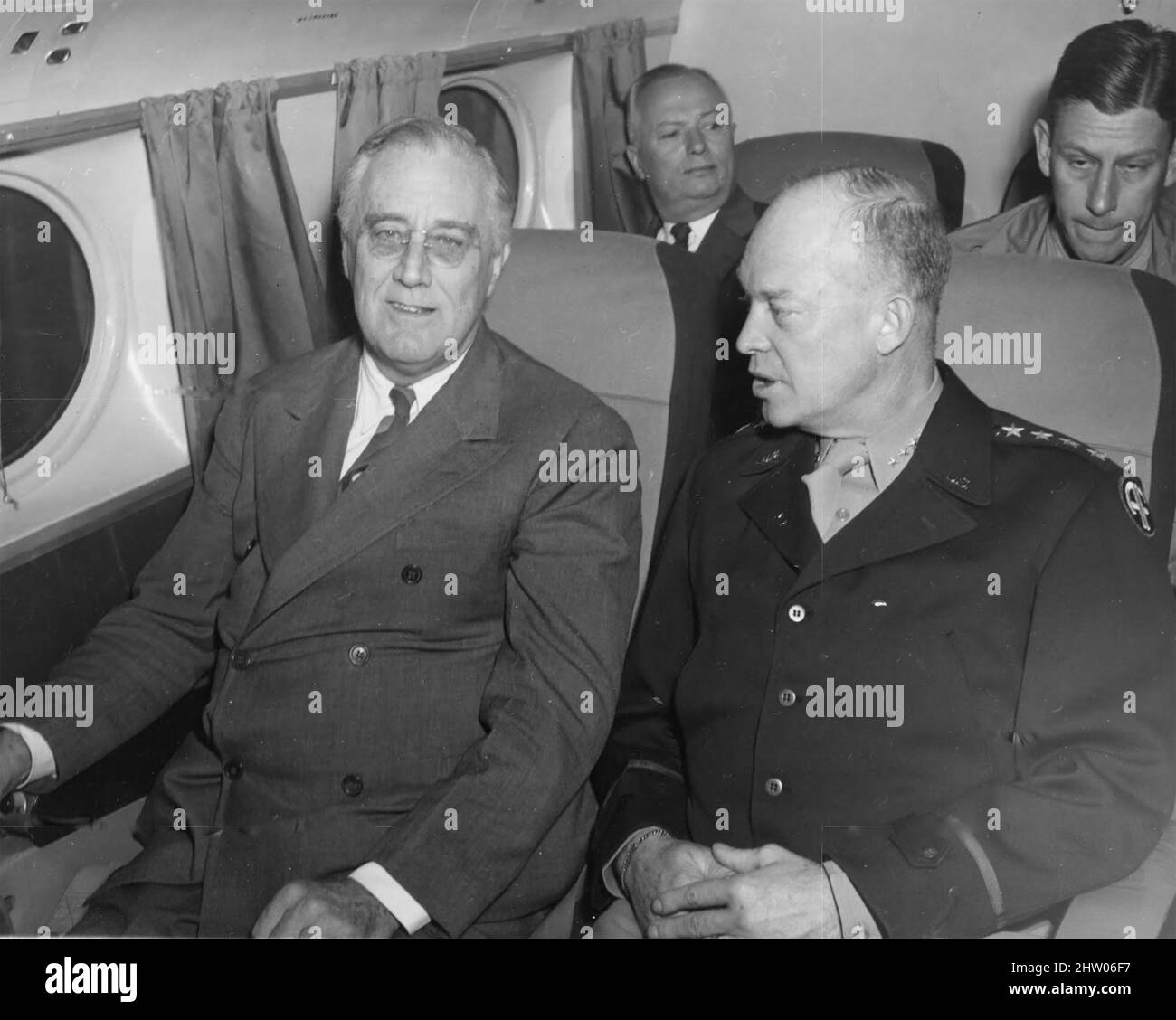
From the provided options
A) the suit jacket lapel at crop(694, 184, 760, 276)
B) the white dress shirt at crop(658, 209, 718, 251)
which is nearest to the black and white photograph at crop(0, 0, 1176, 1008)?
the suit jacket lapel at crop(694, 184, 760, 276)

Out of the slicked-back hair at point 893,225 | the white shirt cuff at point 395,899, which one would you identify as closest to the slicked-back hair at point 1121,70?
the slicked-back hair at point 893,225

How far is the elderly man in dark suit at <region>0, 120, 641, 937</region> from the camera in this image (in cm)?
160

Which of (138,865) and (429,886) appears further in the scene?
(138,865)

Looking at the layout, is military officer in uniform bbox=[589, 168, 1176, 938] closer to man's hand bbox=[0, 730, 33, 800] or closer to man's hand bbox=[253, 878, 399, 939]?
man's hand bbox=[253, 878, 399, 939]

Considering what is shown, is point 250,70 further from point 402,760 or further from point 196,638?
point 402,760

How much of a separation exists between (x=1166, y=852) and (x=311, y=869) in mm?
1069

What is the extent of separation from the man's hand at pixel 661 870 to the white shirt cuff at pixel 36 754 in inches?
31.1

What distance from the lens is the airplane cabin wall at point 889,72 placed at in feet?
8.50

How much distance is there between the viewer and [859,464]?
1.63 m

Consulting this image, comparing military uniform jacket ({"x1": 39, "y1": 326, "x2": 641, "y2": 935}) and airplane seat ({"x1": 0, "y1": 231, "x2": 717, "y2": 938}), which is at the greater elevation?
airplane seat ({"x1": 0, "y1": 231, "x2": 717, "y2": 938})

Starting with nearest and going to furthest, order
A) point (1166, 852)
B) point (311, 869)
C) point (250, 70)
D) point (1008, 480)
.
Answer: point (1166, 852) → point (1008, 480) → point (311, 869) → point (250, 70)

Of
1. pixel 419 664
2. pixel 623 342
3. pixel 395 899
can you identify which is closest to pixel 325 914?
pixel 395 899

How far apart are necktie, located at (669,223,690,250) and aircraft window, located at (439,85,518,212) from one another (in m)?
0.46
